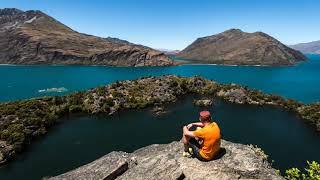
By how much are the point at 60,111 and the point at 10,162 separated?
44.3 m

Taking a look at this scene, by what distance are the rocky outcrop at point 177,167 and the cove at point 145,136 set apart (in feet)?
141

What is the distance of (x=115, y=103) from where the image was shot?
130000 mm

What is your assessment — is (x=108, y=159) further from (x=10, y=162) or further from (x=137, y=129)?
(x=137, y=129)

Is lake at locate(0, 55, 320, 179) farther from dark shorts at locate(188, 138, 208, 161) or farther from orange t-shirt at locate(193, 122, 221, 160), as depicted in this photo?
orange t-shirt at locate(193, 122, 221, 160)

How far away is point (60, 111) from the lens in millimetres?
120125

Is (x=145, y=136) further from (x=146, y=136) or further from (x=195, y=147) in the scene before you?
(x=195, y=147)

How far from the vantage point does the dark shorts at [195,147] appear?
89.3ft

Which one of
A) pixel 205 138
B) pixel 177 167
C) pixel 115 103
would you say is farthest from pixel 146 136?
pixel 205 138

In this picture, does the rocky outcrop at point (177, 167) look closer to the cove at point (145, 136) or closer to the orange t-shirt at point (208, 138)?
the orange t-shirt at point (208, 138)

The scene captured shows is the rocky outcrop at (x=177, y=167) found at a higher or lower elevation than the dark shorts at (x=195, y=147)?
lower

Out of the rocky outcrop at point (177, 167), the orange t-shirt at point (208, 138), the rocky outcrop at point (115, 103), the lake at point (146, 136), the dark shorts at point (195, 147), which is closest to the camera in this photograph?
the orange t-shirt at point (208, 138)

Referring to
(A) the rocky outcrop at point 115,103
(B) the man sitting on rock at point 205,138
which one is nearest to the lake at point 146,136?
(A) the rocky outcrop at point 115,103

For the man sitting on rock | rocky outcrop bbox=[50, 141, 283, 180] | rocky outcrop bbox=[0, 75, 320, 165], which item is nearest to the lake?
rocky outcrop bbox=[0, 75, 320, 165]

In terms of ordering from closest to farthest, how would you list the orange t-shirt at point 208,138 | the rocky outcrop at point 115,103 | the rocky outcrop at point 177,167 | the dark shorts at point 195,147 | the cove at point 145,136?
the orange t-shirt at point 208,138
the rocky outcrop at point 177,167
the dark shorts at point 195,147
the cove at point 145,136
the rocky outcrop at point 115,103
